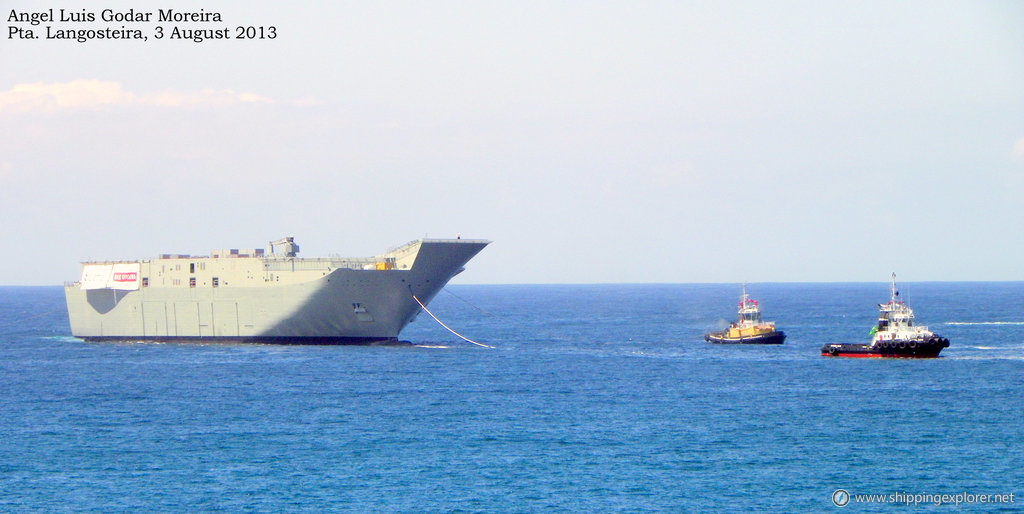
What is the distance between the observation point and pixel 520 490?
29891mm

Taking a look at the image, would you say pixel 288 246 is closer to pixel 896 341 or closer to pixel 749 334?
pixel 749 334

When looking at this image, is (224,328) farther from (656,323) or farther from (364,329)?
(656,323)

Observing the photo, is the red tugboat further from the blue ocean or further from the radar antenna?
the radar antenna

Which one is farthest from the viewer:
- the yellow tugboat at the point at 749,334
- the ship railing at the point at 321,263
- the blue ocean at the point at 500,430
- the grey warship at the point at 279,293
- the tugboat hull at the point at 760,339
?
the yellow tugboat at the point at 749,334

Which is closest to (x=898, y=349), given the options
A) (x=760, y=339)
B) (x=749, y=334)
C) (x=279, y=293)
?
(x=760, y=339)

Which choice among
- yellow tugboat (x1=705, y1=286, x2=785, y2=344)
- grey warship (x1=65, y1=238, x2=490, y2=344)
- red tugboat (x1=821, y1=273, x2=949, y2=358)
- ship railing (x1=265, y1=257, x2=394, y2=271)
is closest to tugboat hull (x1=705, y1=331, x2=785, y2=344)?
yellow tugboat (x1=705, y1=286, x2=785, y2=344)

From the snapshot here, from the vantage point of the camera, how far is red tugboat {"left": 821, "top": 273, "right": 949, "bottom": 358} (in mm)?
59438

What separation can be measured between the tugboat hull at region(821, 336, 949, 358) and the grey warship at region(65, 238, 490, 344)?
21.2 meters

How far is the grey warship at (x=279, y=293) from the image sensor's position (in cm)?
6209

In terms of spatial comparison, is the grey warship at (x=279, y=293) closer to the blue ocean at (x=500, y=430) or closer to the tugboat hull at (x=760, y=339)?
the blue ocean at (x=500, y=430)

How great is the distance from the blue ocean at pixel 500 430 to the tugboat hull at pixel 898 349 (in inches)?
56.9

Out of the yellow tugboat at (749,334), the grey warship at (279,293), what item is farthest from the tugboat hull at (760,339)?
the grey warship at (279,293)

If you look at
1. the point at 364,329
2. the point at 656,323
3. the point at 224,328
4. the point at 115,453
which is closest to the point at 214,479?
the point at 115,453

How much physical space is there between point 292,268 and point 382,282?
21.0 ft
